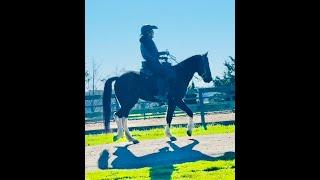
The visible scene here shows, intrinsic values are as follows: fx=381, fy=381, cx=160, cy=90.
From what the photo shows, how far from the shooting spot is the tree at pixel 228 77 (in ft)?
5.65

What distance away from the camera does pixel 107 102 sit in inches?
81.0

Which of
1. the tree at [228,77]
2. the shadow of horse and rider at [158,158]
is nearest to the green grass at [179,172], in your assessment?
the shadow of horse and rider at [158,158]

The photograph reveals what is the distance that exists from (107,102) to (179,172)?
56cm

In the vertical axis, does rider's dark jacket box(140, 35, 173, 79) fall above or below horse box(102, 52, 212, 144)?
above

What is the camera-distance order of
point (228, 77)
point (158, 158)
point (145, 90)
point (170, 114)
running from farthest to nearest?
point (145, 90) → point (170, 114) → point (158, 158) → point (228, 77)

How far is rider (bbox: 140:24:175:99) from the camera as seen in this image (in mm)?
1805

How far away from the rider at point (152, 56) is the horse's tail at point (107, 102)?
0.69 ft

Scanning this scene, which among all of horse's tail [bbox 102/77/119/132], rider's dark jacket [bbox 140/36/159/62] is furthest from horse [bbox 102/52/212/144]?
rider's dark jacket [bbox 140/36/159/62]

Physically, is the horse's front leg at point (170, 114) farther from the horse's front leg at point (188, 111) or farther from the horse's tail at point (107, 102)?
the horse's tail at point (107, 102)

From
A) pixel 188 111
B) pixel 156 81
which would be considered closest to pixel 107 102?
pixel 156 81

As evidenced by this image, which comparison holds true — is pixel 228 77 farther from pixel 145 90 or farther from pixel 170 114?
pixel 145 90

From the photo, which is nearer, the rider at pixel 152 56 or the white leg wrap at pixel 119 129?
the rider at pixel 152 56

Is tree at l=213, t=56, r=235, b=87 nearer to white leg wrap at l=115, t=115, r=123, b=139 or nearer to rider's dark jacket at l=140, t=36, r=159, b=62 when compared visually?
rider's dark jacket at l=140, t=36, r=159, b=62

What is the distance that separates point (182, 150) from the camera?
1931mm
